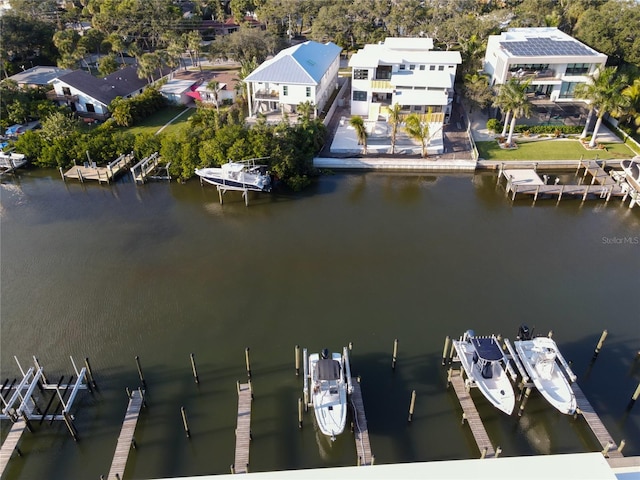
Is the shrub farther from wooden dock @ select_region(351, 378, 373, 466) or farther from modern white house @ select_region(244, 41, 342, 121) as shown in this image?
wooden dock @ select_region(351, 378, 373, 466)

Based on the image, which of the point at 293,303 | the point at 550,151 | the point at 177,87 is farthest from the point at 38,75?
the point at 550,151

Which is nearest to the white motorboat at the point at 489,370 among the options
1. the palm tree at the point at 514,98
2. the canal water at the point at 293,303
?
the canal water at the point at 293,303

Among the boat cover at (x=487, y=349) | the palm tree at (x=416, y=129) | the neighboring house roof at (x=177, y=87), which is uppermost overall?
the palm tree at (x=416, y=129)

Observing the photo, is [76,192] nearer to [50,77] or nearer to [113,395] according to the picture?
[113,395]

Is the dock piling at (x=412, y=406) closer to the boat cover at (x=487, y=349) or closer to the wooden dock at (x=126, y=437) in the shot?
the boat cover at (x=487, y=349)

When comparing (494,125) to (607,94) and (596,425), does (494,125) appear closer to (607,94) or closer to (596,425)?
(607,94)

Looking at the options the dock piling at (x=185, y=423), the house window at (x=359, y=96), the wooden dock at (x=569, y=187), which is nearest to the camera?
the dock piling at (x=185, y=423)
